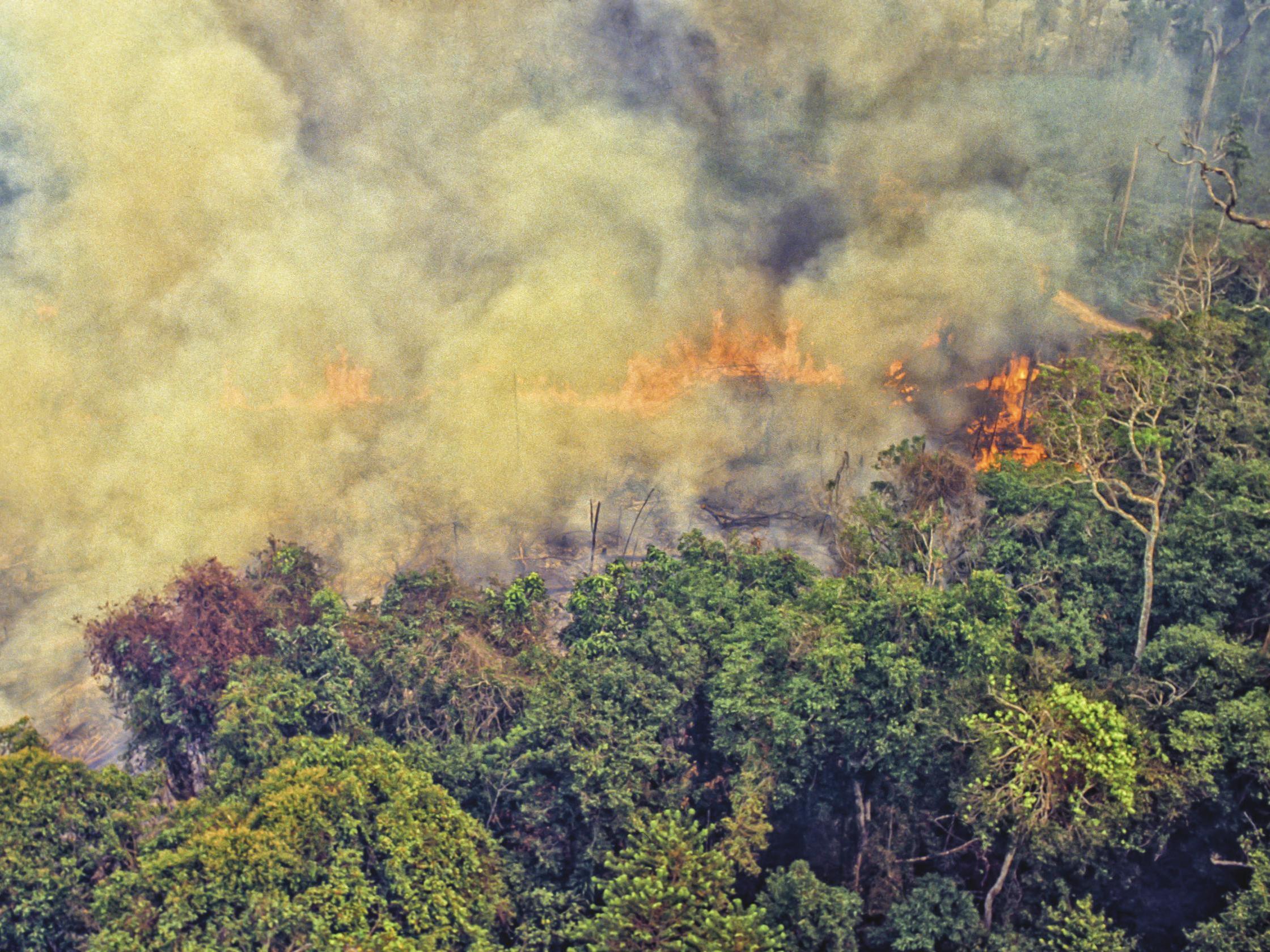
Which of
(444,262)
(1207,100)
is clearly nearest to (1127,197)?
(1207,100)

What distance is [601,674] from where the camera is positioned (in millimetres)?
27047

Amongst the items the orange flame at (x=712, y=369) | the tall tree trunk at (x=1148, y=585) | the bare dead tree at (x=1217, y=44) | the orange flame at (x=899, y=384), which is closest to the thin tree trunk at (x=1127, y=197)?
the bare dead tree at (x=1217, y=44)

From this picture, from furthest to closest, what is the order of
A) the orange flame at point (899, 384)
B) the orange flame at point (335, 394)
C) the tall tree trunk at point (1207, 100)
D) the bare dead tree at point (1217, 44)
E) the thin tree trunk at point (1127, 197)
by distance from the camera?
1. the bare dead tree at point (1217, 44)
2. the tall tree trunk at point (1207, 100)
3. the thin tree trunk at point (1127, 197)
4. the orange flame at point (899, 384)
5. the orange flame at point (335, 394)

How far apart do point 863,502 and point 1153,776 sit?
29.8 feet

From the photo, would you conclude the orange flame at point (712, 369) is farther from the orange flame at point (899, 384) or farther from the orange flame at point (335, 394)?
the orange flame at point (335, 394)

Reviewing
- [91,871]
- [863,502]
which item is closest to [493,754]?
[91,871]

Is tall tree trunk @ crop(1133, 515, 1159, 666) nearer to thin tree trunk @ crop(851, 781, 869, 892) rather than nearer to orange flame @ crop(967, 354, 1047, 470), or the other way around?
thin tree trunk @ crop(851, 781, 869, 892)

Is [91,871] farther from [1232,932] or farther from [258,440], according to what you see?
[1232,932]

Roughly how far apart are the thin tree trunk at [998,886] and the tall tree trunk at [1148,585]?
5.11 metres

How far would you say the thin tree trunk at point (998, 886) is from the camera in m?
24.0

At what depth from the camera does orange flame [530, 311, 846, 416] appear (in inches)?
1570

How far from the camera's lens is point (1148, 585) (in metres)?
26.8

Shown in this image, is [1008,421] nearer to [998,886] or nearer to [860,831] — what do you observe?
[860,831]

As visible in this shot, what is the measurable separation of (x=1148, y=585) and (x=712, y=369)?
17.1 meters
